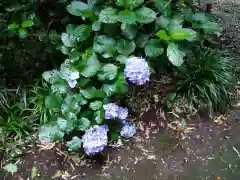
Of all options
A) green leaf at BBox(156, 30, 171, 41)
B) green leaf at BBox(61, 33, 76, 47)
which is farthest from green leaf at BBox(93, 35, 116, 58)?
green leaf at BBox(156, 30, 171, 41)

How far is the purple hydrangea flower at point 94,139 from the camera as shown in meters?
2.18

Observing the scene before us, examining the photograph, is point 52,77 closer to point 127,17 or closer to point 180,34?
point 127,17

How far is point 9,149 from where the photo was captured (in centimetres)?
243

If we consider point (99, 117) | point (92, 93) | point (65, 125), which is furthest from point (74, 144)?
point (92, 93)

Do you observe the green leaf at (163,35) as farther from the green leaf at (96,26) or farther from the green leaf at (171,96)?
the green leaf at (171,96)

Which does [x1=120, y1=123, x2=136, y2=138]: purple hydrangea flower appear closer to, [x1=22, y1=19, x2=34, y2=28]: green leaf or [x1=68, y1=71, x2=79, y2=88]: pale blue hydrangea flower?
[x1=68, y1=71, x2=79, y2=88]: pale blue hydrangea flower

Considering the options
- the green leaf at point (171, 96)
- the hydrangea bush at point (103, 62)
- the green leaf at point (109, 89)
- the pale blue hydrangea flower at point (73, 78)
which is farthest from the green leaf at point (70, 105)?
the green leaf at point (171, 96)

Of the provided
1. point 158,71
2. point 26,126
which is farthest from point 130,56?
point 26,126

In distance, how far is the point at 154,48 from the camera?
2250mm

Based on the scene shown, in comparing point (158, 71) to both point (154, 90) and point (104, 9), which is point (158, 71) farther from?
point (104, 9)

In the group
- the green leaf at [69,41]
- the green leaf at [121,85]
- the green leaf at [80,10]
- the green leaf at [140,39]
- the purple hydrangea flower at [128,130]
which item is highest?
the green leaf at [80,10]

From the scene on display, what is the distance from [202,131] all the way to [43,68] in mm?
1398

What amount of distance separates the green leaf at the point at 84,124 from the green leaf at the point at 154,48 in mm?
610

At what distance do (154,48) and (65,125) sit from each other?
0.79 meters
